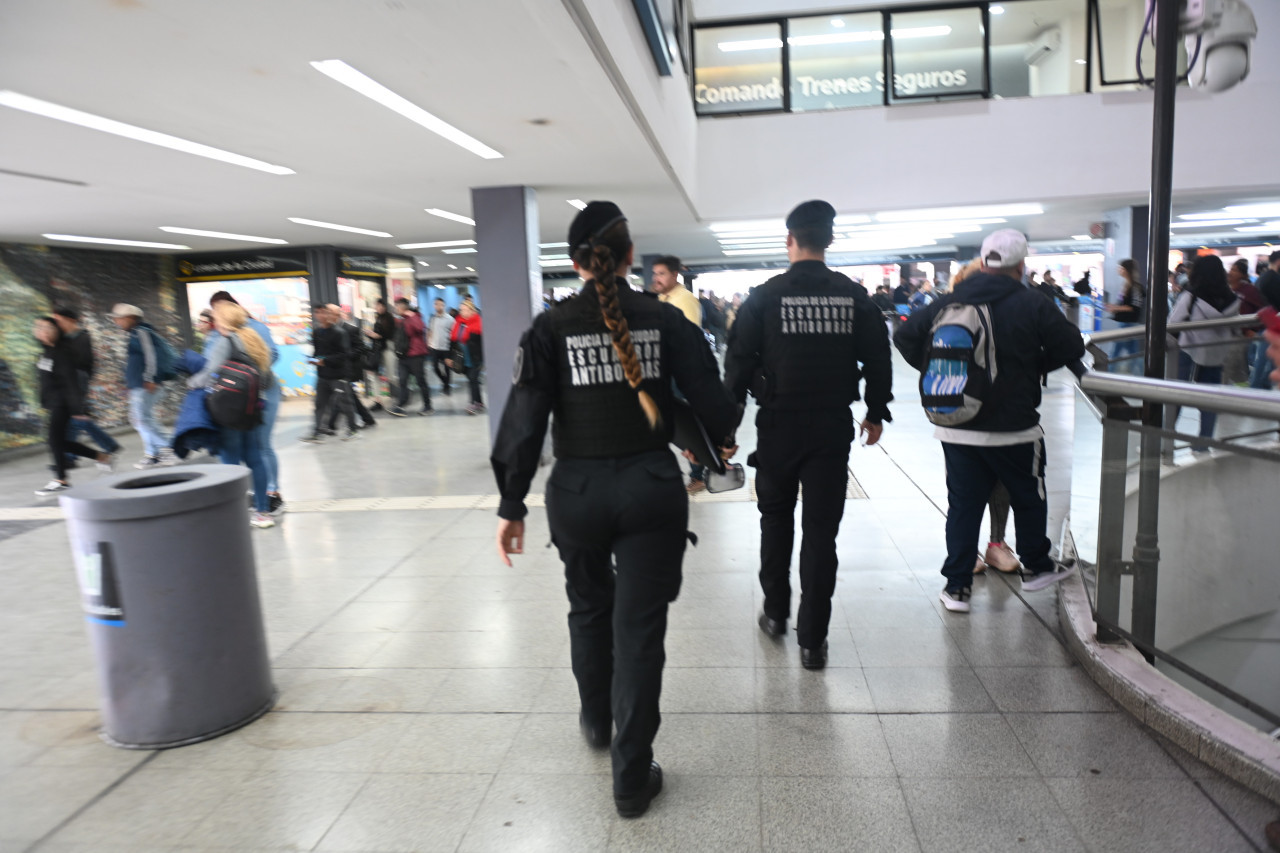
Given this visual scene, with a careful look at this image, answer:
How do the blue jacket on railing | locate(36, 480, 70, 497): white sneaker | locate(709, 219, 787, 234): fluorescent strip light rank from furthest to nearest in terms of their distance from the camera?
locate(709, 219, 787, 234): fluorescent strip light → locate(36, 480, 70, 497): white sneaker → the blue jacket on railing

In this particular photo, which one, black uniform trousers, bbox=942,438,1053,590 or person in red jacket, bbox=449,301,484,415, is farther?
person in red jacket, bbox=449,301,484,415

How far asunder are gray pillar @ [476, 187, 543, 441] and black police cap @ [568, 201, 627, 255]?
5.89 meters

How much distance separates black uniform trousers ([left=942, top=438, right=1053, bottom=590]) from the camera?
12.4 ft

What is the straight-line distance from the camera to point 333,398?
437 inches

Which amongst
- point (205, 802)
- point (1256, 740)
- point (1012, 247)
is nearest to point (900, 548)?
point (1012, 247)

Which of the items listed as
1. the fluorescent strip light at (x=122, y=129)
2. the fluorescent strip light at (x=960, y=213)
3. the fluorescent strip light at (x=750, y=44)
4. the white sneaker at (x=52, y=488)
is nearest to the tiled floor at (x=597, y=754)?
the fluorescent strip light at (x=122, y=129)

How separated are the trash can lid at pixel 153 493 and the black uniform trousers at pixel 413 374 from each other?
1001 cm

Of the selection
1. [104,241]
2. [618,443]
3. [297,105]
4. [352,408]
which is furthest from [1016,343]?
[104,241]

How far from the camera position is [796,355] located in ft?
10.8

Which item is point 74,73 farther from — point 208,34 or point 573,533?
point 573,533

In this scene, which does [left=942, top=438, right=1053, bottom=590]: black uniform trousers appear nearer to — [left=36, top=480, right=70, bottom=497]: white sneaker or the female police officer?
the female police officer

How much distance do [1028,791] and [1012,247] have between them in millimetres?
2314

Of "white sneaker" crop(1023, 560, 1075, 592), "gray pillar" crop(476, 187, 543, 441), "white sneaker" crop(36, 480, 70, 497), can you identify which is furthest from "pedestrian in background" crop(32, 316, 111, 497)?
"white sneaker" crop(1023, 560, 1075, 592)

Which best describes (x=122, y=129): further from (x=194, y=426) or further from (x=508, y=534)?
(x=508, y=534)
